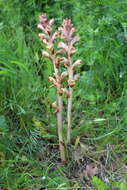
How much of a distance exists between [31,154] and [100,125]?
64cm

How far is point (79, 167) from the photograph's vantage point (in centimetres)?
219

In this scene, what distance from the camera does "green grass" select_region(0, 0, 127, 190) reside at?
2107 mm

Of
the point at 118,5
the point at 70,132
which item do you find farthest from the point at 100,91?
the point at 118,5

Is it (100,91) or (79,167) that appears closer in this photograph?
(79,167)

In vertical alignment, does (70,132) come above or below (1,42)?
below

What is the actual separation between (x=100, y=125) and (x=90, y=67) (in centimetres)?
59

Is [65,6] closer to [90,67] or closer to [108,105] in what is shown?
[90,67]

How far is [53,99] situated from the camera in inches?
95.7

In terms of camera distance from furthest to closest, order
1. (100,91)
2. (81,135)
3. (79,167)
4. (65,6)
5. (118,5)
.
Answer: (65,6), (118,5), (100,91), (81,135), (79,167)

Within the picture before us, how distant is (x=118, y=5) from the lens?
9.23 ft

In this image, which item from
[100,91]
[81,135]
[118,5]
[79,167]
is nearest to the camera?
[79,167]

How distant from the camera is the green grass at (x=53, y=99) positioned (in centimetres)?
211

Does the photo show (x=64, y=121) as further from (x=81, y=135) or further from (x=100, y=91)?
(x=100, y=91)

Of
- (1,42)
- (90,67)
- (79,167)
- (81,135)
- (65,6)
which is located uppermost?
(65,6)
